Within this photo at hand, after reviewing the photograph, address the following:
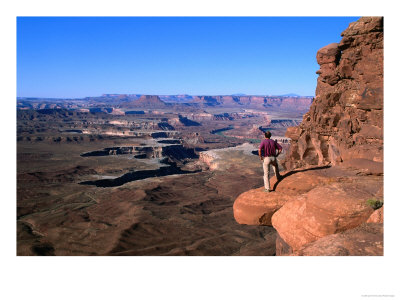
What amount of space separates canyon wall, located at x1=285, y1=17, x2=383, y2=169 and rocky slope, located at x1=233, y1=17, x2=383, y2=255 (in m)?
0.05

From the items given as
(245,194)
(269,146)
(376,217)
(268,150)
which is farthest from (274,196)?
(376,217)

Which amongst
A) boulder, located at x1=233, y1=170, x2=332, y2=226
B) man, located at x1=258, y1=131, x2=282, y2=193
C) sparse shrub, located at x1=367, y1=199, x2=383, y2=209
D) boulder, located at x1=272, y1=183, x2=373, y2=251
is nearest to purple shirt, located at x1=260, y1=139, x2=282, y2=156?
man, located at x1=258, y1=131, x2=282, y2=193

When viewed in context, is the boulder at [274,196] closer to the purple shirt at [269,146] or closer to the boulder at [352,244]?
the purple shirt at [269,146]

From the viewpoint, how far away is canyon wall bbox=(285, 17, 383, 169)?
49.2 feet

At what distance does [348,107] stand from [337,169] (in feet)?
21.1

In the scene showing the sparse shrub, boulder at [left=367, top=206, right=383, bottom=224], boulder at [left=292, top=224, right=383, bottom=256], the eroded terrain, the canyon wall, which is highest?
the canyon wall

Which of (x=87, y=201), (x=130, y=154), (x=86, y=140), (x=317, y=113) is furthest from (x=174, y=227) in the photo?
(x=86, y=140)

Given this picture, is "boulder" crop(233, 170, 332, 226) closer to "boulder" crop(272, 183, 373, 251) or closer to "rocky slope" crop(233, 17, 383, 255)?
"rocky slope" crop(233, 17, 383, 255)

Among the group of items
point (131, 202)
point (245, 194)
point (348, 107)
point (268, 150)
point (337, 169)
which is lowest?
point (131, 202)

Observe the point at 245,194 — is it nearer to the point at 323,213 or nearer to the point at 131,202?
the point at 323,213

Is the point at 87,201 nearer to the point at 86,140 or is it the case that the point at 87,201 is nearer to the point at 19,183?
the point at 19,183

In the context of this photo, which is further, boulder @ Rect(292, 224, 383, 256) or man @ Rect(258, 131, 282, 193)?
man @ Rect(258, 131, 282, 193)

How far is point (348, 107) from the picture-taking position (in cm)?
1839

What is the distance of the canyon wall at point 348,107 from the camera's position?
49.2 ft
